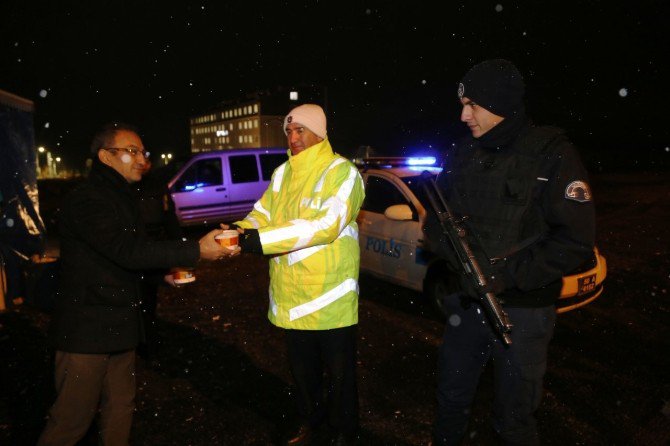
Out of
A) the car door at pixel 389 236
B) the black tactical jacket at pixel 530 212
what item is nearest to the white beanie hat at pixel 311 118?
the black tactical jacket at pixel 530 212

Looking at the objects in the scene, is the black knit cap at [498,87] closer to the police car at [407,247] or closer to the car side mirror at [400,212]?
the car side mirror at [400,212]

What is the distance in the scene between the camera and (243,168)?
36.2 feet

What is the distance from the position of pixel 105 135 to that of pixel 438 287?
396 centimetres

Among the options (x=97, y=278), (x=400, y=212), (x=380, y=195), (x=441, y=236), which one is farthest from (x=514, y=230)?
(x=380, y=195)

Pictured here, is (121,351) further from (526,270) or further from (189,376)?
(526,270)

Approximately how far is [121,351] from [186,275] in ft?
2.12

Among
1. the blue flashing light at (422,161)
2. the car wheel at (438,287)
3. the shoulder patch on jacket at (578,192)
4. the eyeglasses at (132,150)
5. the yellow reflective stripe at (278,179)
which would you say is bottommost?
the car wheel at (438,287)

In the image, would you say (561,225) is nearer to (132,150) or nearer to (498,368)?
(498,368)

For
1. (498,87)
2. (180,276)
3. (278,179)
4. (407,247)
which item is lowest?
(407,247)

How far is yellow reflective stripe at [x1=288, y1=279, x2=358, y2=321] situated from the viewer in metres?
2.66

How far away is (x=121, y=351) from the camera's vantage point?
2.37m

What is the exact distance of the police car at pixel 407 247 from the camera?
473 cm

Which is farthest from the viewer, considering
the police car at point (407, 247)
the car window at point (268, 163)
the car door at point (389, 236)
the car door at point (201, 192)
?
the car window at point (268, 163)

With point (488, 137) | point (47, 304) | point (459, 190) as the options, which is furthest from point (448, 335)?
point (47, 304)
